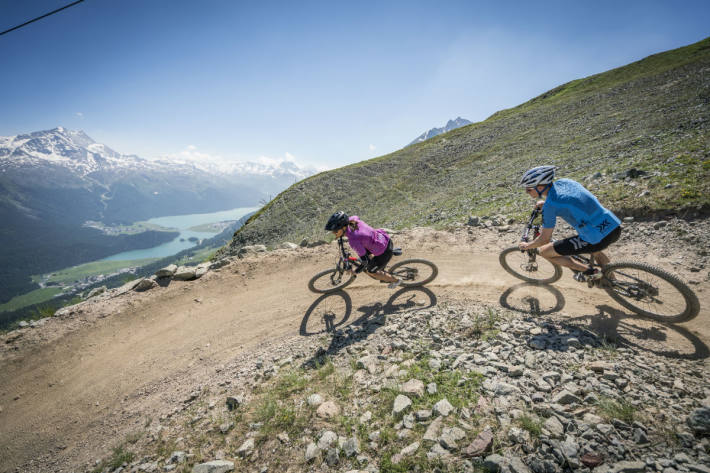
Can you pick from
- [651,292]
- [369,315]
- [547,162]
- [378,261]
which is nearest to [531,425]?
[651,292]

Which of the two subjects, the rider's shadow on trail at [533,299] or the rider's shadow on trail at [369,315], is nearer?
the rider's shadow on trail at [533,299]

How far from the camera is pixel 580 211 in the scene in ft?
19.9

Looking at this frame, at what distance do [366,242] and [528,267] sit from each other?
5.28 m

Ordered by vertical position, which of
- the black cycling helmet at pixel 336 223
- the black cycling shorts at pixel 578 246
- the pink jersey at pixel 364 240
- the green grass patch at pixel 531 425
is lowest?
the green grass patch at pixel 531 425

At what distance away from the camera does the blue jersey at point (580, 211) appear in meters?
5.98

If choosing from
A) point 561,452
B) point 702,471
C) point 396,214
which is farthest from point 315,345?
point 396,214

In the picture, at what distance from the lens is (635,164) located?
1436cm

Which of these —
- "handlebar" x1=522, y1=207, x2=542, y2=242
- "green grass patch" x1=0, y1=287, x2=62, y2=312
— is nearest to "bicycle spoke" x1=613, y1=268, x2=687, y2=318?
"handlebar" x1=522, y1=207, x2=542, y2=242

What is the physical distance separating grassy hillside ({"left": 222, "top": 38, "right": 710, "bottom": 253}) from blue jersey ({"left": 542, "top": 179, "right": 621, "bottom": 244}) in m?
6.61

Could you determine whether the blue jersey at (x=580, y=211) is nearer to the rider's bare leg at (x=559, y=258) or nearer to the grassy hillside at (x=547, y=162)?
the rider's bare leg at (x=559, y=258)

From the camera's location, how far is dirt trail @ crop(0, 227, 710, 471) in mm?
6297

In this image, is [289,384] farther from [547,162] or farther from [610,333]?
[547,162]

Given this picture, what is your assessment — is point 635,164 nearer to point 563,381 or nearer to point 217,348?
point 563,381

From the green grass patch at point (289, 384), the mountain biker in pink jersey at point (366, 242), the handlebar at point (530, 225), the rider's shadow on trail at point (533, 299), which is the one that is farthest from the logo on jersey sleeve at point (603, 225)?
the green grass patch at point (289, 384)
